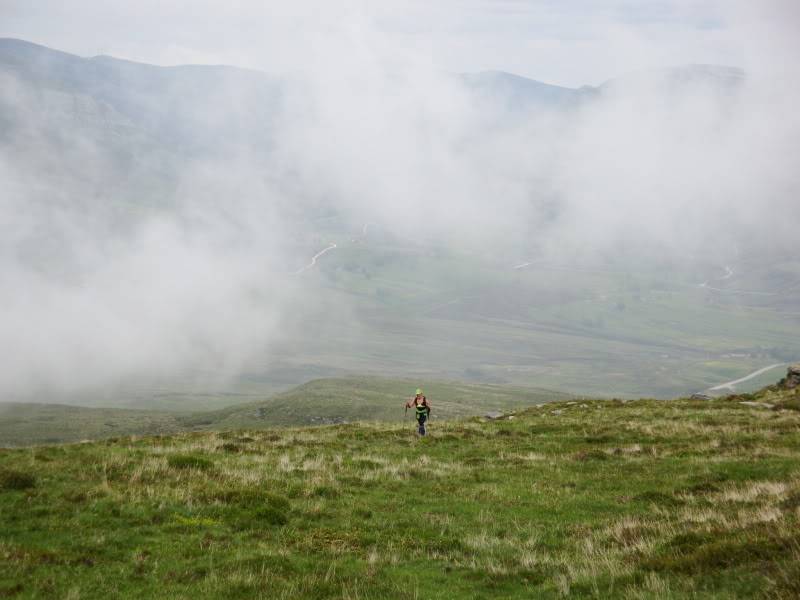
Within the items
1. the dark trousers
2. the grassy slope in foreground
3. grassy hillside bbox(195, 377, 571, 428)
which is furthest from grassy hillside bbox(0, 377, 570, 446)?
the grassy slope in foreground

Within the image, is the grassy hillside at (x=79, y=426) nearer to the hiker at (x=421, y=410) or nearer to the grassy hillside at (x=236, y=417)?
the grassy hillside at (x=236, y=417)

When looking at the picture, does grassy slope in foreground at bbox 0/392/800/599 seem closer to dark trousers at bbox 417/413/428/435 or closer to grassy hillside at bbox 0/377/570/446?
dark trousers at bbox 417/413/428/435

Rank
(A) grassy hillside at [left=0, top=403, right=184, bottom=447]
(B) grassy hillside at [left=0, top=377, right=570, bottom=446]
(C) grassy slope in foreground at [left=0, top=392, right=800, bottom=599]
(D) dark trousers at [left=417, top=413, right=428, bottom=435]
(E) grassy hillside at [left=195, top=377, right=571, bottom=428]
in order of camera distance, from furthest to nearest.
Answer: (E) grassy hillside at [left=195, top=377, right=571, bottom=428]
(B) grassy hillside at [left=0, top=377, right=570, bottom=446]
(A) grassy hillside at [left=0, top=403, right=184, bottom=447]
(D) dark trousers at [left=417, top=413, right=428, bottom=435]
(C) grassy slope in foreground at [left=0, top=392, right=800, bottom=599]

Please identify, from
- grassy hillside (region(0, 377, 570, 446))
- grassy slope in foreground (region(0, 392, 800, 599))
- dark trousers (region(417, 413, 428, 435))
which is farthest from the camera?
grassy hillside (region(0, 377, 570, 446))

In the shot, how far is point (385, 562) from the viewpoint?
1480 centimetres

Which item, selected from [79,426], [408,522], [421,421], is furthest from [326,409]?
[408,522]

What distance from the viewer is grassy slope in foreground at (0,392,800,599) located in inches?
498

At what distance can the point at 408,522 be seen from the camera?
18.4m

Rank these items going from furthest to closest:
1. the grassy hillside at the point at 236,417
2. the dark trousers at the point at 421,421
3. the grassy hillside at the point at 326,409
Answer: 1. the grassy hillside at the point at 326,409
2. the grassy hillside at the point at 236,417
3. the dark trousers at the point at 421,421

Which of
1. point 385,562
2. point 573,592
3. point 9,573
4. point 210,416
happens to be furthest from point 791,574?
point 210,416

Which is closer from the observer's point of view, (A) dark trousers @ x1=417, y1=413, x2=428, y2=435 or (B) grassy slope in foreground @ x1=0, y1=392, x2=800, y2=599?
(B) grassy slope in foreground @ x1=0, y1=392, x2=800, y2=599

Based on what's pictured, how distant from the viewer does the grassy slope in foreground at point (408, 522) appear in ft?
41.5

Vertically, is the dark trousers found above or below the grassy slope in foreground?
above

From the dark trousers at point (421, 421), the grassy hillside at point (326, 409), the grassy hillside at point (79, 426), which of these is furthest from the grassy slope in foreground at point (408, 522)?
the grassy hillside at point (79, 426)
